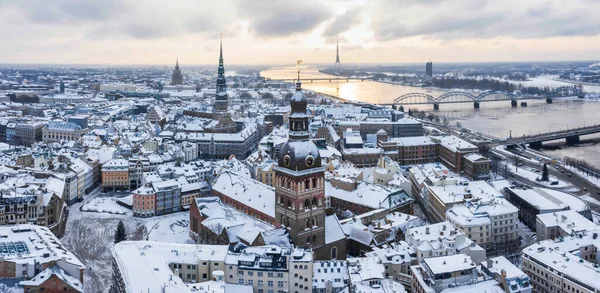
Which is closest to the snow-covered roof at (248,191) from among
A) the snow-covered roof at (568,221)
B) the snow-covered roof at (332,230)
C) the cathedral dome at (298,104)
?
the snow-covered roof at (332,230)

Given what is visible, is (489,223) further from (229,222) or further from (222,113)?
(222,113)

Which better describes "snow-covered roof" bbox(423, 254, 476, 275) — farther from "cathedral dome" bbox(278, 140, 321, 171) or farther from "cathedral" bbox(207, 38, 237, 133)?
"cathedral" bbox(207, 38, 237, 133)

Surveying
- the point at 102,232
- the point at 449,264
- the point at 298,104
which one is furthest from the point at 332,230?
the point at 102,232

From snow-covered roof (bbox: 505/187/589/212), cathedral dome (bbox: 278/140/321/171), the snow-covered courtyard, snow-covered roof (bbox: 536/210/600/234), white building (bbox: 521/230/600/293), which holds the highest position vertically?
cathedral dome (bbox: 278/140/321/171)

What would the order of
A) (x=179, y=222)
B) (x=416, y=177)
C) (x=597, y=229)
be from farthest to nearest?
1. (x=416, y=177)
2. (x=179, y=222)
3. (x=597, y=229)

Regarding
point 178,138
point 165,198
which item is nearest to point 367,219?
point 165,198

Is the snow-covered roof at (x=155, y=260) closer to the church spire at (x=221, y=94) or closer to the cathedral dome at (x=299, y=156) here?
the cathedral dome at (x=299, y=156)

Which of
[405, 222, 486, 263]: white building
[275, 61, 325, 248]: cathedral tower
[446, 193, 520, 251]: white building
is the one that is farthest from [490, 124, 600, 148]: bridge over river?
[275, 61, 325, 248]: cathedral tower

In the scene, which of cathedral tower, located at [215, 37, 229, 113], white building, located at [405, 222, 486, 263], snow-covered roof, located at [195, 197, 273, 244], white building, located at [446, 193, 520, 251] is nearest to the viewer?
white building, located at [405, 222, 486, 263]

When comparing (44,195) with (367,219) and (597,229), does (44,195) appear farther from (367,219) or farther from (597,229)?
(597,229)
